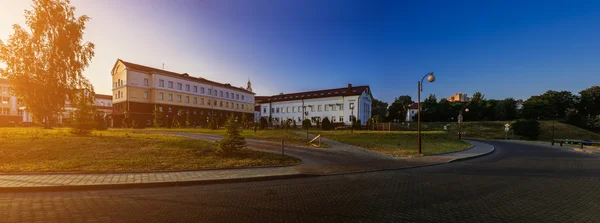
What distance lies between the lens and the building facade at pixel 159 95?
169 feet

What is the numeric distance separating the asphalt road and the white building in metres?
45.3

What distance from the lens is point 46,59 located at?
26406mm

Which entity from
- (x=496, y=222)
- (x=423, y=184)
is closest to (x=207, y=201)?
(x=496, y=222)

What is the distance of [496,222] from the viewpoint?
4645 mm

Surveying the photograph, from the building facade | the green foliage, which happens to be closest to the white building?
the building facade

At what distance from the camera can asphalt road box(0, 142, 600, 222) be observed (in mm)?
4734

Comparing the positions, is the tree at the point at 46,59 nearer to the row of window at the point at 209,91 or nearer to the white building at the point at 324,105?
the row of window at the point at 209,91

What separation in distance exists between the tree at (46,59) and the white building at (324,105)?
39697mm

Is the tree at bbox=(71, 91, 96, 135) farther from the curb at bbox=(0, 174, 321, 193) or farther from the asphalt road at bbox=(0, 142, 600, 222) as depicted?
the asphalt road at bbox=(0, 142, 600, 222)

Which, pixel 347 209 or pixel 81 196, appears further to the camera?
pixel 81 196

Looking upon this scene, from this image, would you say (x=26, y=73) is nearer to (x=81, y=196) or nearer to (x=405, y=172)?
(x=81, y=196)

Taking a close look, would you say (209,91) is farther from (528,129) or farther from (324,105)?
(528,129)

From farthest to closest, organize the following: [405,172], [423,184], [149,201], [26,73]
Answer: [26,73] < [405,172] < [423,184] < [149,201]

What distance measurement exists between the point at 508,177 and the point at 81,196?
13907 millimetres
